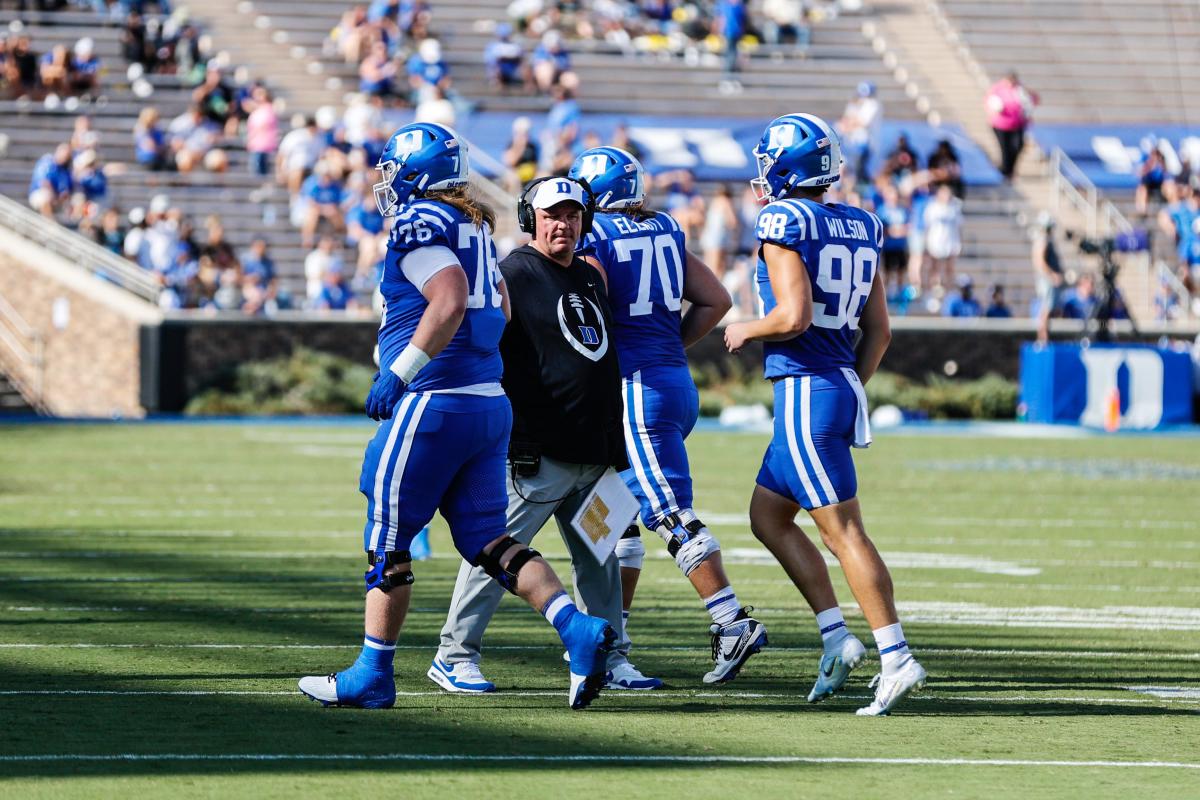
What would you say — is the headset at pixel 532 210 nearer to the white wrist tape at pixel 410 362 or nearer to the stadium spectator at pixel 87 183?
the white wrist tape at pixel 410 362

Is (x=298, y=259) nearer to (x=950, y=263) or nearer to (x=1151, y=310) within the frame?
(x=950, y=263)

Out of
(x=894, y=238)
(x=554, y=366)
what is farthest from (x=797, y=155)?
(x=894, y=238)

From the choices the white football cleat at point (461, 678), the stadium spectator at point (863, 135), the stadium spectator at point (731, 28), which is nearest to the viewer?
the white football cleat at point (461, 678)

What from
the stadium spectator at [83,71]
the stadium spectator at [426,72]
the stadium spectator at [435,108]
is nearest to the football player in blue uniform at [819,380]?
the stadium spectator at [435,108]

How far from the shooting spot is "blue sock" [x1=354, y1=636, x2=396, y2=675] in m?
6.61

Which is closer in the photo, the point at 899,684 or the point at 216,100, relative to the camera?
the point at 899,684

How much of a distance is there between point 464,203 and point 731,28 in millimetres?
28647

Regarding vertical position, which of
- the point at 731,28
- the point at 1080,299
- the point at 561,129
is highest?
the point at 731,28

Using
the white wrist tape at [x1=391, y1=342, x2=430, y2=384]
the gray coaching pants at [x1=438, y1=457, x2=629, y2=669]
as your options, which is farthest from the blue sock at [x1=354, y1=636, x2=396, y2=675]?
the white wrist tape at [x1=391, y1=342, x2=430, y2=384]

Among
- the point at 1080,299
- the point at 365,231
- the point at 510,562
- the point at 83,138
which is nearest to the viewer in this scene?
the point at 510,562

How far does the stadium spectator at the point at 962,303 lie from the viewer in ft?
94.7

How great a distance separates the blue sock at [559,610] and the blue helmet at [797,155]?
1.72m

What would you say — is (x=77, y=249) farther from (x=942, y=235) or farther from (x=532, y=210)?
(x=532, y=210)

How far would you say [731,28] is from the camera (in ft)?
114
